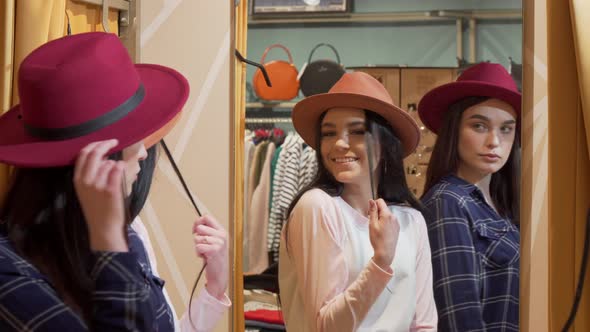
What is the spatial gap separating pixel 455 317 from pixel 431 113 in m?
0.48

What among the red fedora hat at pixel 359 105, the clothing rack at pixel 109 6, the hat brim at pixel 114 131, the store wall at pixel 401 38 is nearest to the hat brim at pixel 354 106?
the red fedora hat at pixel 359 105

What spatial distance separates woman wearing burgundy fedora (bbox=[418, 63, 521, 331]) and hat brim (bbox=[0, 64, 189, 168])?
64 cm

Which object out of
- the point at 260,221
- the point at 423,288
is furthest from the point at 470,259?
the point at 260,221

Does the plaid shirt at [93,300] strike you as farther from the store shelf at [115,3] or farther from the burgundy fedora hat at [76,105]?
the store shelf at [115,3]

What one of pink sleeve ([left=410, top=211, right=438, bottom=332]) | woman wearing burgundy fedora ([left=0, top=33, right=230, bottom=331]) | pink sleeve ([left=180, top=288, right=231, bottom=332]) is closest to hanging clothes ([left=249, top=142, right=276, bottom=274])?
pink sleeve ([left=180, top=288, right=231, bottom=332])

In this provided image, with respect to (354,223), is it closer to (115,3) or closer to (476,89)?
(476,89)

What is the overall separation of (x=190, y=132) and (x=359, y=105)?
48 centimetres

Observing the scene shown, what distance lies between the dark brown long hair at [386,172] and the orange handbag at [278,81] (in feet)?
0.65

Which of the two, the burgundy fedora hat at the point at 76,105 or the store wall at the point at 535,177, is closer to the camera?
the burgundy fedora hat at the point at 76,105

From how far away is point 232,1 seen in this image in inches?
62.8

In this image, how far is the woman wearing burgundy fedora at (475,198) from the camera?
150 centimetres

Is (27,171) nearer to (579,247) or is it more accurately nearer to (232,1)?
(232,1)

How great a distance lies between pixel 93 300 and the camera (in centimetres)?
91

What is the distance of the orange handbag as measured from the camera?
5.04 feet
